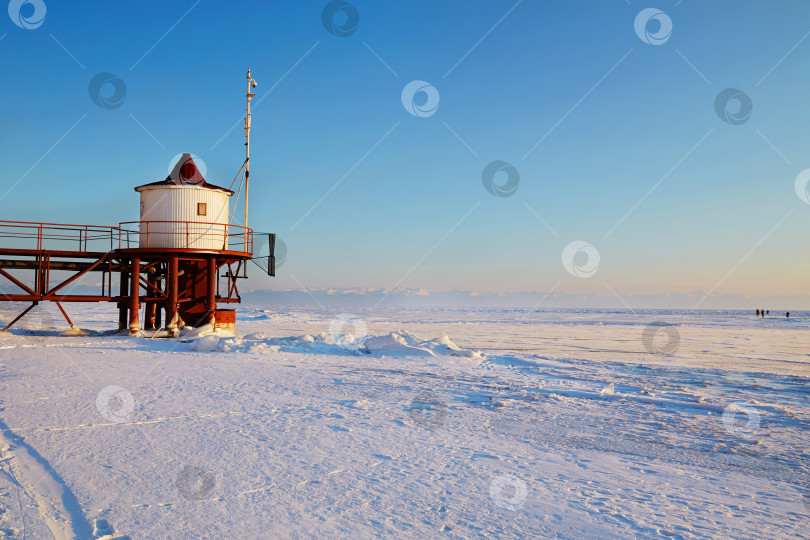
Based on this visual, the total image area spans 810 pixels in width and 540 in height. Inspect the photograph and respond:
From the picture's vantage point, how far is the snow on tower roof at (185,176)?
1958cm

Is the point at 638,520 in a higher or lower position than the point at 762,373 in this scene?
lower

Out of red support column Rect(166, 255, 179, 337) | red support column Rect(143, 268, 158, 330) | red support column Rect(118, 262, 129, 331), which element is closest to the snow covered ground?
red support column Rect(166, 255, 179, 337)

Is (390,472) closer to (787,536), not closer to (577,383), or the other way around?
(787,536)

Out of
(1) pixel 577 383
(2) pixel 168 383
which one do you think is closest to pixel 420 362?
(1) pixel 577 383

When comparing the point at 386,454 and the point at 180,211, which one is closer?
the point at 386,454

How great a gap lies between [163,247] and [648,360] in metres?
17.6

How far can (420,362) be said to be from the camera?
14.6 metres

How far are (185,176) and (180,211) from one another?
4.41ft

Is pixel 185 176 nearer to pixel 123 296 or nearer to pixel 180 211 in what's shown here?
pixel 180 211

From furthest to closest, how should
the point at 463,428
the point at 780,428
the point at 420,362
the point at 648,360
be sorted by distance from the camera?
1. the point at 648,360
2. the point at 420,362
3. the point at 780,428
4. the point at 463,428

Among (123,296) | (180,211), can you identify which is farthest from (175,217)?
(123,296)

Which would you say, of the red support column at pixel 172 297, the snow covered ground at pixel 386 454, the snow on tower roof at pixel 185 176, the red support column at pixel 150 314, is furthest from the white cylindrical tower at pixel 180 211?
the snow covered ground at pixel 386 454

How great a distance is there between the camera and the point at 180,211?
19.5 metres

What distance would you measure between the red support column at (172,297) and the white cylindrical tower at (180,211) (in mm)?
719
